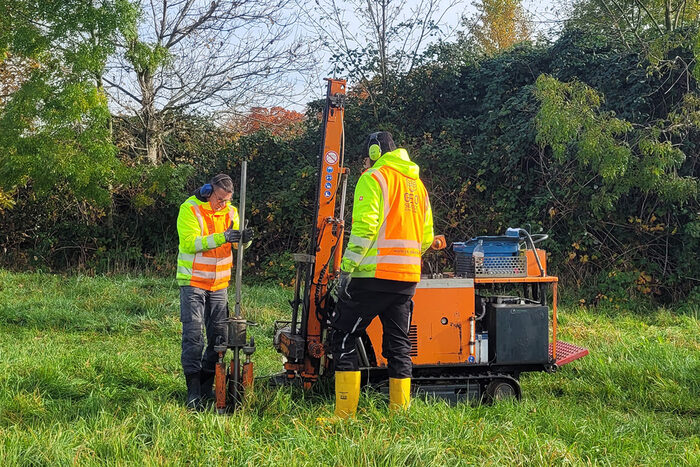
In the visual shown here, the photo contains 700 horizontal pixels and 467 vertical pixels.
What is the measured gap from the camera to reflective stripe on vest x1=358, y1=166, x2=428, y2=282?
4520 millimetres

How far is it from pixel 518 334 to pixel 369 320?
1.56 m

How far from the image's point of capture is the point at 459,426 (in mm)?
4148

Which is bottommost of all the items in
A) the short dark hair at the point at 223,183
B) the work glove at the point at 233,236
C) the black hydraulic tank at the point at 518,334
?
the black hydraulic tank at the point at 518,334

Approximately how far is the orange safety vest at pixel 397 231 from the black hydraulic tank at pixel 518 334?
1.24 metres

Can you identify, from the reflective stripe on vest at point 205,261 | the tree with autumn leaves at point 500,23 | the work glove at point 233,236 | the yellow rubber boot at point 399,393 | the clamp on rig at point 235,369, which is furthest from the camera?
the tree with autumn leaves at point 500,23

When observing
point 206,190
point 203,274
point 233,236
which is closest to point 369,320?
point 233,236

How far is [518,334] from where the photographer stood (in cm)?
550

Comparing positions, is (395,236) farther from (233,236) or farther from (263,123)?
(263,123)

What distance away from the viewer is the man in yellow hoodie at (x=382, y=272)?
4.51 meters

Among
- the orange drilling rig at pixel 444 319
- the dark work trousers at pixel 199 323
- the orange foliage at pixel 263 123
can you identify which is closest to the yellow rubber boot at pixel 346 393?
the orange drilling rig at pixel 444 319

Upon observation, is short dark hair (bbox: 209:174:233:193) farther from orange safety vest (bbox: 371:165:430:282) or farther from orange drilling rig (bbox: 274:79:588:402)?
orange safety vest (bbox: 371:165:430:282)

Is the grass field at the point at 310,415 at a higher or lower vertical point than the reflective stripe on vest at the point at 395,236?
lower

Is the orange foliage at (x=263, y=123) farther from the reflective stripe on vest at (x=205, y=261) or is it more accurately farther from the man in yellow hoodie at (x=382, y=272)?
the man in yellow hoodie at (x=382, y=272)

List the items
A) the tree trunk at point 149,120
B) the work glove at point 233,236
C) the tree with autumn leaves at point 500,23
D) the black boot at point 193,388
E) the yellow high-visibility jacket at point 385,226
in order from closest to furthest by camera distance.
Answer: the yellow high-visibility jacket at point 385,226 < the work glove at point 233,236 < the black boot at point 193,388 < the tree trunk at point 149,120 < the tree with autumn leaves at point 500,23
